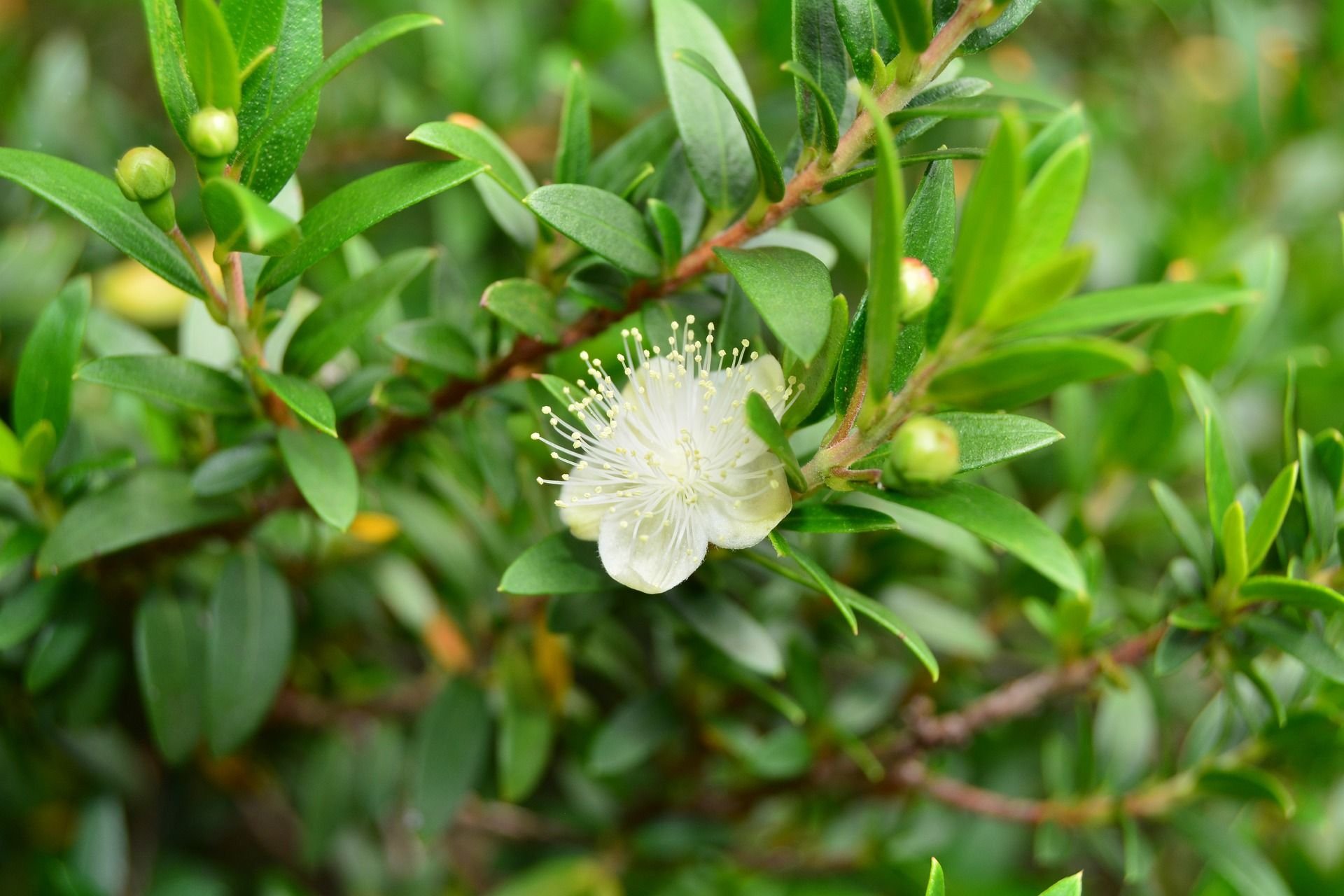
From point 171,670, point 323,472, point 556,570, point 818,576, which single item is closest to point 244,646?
point 171,670

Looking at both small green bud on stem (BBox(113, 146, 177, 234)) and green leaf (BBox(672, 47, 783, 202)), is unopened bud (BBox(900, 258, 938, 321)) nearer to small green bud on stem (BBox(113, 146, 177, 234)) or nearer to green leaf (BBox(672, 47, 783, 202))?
green leaf (BBox(672, 47, 783, 202))

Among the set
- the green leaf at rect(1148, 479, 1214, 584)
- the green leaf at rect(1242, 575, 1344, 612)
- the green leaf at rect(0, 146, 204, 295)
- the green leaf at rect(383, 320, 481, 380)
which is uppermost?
the green leaf at rect(0, 146, 204, 295)

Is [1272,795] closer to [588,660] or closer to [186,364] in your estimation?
[588,660]

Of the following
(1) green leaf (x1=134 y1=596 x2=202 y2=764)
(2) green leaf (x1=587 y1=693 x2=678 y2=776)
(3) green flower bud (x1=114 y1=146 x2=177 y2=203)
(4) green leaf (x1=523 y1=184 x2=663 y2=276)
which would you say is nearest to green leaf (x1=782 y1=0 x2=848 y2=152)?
(4) green leaf (x1=523 y1=184 x2=663 y2=276)

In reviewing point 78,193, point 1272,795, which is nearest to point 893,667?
point 1272,795

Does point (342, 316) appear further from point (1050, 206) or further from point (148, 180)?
point (1050, 206)

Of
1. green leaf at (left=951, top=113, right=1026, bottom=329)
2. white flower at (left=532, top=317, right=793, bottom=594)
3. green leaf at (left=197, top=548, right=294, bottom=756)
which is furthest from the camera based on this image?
green leaf at (left=197, top=548, right=294, bottom=756)

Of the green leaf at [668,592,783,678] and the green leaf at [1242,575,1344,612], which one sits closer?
the green leaf at [1242,575,1344,612]

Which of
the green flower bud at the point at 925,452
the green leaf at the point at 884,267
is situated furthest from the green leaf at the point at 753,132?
the green flower bud at the point at 925,452
